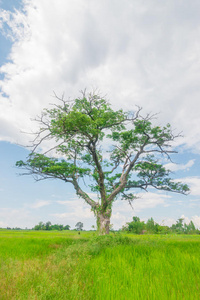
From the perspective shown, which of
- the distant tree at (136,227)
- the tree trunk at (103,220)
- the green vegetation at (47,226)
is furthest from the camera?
the green vegetation at (47,226)

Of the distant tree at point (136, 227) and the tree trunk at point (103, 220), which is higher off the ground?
the distant tree at point (136, 227)

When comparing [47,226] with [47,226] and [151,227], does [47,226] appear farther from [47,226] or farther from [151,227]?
[151,227]

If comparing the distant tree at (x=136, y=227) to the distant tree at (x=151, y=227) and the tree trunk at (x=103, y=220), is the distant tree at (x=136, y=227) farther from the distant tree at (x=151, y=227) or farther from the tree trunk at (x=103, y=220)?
the tree trunk at (x=103, y=220)

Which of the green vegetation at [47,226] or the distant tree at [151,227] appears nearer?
the distant tree at [151,227]

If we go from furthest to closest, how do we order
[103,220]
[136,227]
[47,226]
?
[47,226]
[136,227]
[103,220]

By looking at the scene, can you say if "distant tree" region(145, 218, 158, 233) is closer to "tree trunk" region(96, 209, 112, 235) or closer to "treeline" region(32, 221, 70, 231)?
"tree trunk" region(96, 209, 112, 235)

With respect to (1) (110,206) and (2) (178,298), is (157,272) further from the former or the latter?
(1) (110,206)

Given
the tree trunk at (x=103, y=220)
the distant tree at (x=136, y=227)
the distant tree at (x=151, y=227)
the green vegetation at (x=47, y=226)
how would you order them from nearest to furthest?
1. the tree trunk at (x=103, y=220)
2. the distant tree at (x=151, y=227)
3. the distant tree at (x=136, y=227)
4. the green vegetation at (x=47, y=226)

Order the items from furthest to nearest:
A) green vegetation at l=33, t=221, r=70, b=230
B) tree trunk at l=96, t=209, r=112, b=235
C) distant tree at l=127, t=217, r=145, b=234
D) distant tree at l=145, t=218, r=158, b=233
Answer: green vegetation at l=33, t=221, r=70, b=230, distant tree at l=127, t=217, r=145, b=234, distant tree at l=145, t=218, r=158, b=233, tree trunk at l=96, t=209, r=112, b=235

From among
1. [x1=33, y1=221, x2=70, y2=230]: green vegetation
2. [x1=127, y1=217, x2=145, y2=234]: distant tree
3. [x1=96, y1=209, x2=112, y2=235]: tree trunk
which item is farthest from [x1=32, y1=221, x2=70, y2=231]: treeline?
[x1=96, y1=209, x2=112, y2=235]: tree trunk

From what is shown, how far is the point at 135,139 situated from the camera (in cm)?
1775

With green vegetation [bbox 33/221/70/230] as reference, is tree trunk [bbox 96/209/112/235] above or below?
below

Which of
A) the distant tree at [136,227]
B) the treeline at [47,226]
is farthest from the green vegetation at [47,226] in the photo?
the distant tree at [136,227]

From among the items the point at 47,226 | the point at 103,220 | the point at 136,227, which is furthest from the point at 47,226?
the point at 103,220
